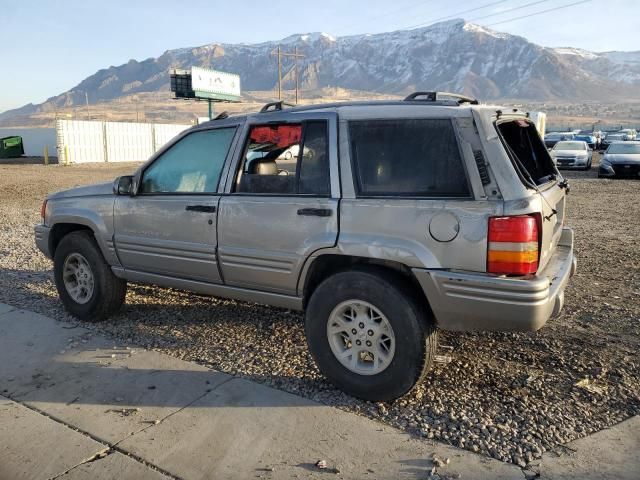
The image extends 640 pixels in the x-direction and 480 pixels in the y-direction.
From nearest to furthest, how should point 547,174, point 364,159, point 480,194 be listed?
point 480,194
point 364,159
point 547,174

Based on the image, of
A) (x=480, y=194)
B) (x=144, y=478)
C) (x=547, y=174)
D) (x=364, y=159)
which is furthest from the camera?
(x=547, y=174)

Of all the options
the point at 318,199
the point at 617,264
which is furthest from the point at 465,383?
the point at 617,264

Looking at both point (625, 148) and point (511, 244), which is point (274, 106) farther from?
point (625, 148)

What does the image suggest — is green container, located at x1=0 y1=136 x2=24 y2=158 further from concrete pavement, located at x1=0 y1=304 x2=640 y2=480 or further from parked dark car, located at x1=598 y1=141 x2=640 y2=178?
concrete pavement, located at x1=0 y1=304 x2=640 y2=480

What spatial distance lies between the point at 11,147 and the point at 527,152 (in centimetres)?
4378

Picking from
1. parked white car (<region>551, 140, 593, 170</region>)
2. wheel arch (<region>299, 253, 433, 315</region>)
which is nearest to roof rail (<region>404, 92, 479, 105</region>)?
wheel arch (<region>299, 253, 433, 315</region>)

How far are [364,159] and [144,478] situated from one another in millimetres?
2299

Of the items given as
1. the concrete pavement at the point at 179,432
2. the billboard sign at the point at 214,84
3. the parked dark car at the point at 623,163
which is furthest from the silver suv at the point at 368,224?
the billboard sign at the point at 214,84

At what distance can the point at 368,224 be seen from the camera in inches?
138

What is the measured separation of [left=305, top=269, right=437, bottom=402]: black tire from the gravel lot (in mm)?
142

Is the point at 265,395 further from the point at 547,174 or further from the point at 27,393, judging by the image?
the point at 547,174

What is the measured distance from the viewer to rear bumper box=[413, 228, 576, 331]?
3.14 metres

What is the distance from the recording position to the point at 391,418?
3412 mm

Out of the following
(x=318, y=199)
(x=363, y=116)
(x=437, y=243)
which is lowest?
(x=437, y=243)
